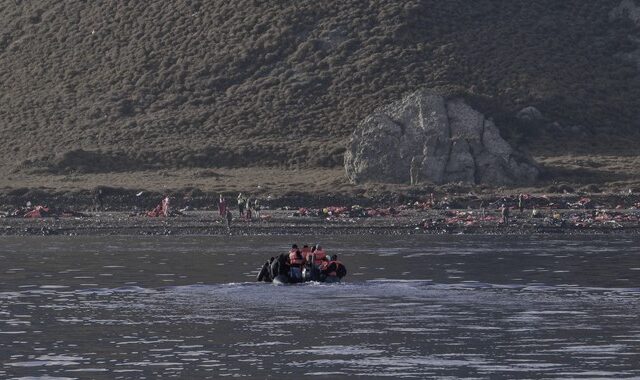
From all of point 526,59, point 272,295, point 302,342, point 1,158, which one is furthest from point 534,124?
point 302,342

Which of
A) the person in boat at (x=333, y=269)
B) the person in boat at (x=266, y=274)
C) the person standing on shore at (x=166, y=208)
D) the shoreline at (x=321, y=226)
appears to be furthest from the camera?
the person standing on shore at (x=166, y=208)

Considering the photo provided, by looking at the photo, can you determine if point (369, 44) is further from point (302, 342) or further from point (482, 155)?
point (302, 342)

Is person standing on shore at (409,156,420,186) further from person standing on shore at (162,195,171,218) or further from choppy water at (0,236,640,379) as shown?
choppy water at (0,236,640,379)

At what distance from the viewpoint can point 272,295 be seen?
3988 cm

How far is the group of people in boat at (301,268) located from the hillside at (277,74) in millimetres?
54808

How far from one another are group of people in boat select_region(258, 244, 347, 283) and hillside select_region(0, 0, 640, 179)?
54808 mm

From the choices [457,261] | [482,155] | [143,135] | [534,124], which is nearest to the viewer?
[457,261]

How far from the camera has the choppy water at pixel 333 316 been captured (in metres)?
26.9

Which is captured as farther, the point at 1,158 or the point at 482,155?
the point at 1,158

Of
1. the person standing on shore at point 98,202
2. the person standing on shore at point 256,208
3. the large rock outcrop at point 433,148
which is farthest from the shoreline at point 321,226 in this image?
the large rock outcrop at point 433,148

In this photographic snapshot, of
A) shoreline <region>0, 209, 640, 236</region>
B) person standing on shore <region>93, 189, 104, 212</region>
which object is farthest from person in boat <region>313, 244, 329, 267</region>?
person standing on shore <region>93, 189, 104, 212</region>

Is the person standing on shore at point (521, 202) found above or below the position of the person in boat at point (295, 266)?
above

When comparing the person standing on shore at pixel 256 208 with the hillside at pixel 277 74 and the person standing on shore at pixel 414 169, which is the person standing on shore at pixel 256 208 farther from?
the hillside at pixel 277 74

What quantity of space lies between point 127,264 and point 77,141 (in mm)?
60273
